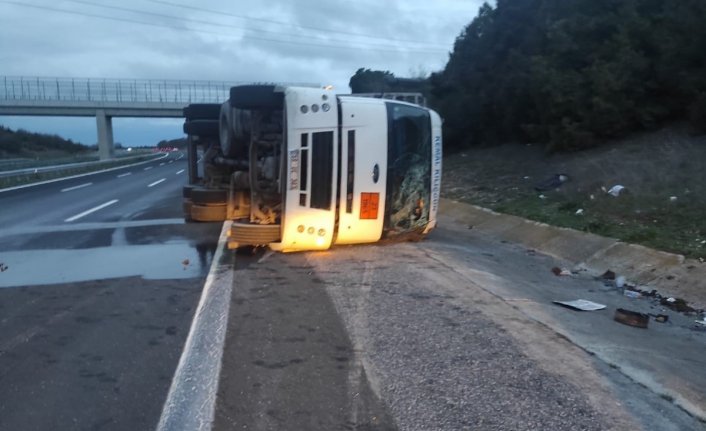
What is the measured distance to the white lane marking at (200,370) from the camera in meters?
4.50

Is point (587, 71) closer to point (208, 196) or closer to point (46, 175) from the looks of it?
point (208, 196)

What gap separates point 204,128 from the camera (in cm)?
1249

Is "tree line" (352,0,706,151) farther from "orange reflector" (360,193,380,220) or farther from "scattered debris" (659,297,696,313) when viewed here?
"orange reflector" (360,193,380,220)

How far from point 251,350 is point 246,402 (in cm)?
112

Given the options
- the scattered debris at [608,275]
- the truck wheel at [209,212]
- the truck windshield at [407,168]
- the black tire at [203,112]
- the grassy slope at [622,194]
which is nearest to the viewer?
the scattered debris at [608,275]

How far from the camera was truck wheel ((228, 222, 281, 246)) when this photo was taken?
9867 millimetres

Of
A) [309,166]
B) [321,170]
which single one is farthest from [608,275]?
[309,166]

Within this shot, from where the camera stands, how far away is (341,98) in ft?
32.9

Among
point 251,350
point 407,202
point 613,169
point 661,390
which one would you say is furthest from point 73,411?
point 613,169

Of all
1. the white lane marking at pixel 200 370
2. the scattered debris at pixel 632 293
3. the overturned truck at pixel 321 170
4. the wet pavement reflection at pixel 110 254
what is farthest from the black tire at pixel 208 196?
the scattered debris at pixel 632 293

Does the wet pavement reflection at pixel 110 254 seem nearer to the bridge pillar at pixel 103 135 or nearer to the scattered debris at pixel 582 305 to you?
the scattered debris at pixel 582 305

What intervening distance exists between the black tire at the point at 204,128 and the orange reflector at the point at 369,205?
377 cm

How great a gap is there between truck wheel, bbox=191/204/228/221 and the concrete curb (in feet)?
19.0

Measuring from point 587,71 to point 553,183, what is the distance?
3631 mm
